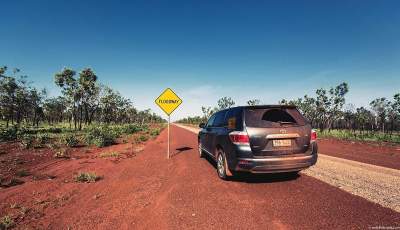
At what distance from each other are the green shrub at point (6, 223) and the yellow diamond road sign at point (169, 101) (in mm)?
6566

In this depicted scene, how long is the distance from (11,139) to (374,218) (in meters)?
22.6

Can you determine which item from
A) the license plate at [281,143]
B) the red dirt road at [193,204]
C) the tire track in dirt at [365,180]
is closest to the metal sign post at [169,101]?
the red dirt road at [193,204]

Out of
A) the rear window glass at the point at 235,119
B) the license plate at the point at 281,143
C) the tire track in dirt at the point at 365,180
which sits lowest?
the tire track in dirt at the point at 365,180

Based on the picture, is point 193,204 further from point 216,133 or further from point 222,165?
point 216,133

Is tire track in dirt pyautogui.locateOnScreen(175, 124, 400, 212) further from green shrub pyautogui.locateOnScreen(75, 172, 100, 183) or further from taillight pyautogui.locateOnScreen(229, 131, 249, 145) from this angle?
green shrub pyautogui.locateOnScreen(75, 172, 100, 183)

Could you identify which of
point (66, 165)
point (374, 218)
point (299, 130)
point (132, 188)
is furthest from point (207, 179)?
point (66, 165)

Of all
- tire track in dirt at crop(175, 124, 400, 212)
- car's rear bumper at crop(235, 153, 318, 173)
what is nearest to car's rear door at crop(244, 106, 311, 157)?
car's rear bumper at crop(235, 153, 318, 173)

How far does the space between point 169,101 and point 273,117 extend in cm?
561

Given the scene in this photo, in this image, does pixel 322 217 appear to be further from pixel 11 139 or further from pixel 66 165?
pixel 11 139

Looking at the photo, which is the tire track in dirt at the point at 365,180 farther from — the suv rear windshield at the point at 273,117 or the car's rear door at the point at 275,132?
the suv rear windshield at the point at 273,117

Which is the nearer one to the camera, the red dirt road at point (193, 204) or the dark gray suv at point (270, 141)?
the red dirt road at point (193, 204)

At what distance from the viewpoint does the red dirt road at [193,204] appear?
368 centimetres

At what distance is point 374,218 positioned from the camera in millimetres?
3717

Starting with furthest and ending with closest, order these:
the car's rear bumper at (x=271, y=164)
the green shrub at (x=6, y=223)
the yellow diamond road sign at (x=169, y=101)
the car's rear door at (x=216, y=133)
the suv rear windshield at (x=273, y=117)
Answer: the yellow diamond road sign at (x=169, y=101)
the car's rear door at (x=216, y=133)
the suv rear windshield at (x=273, y=117)
the car's rear bumper at (x=271, y=164)
the green shrub at (x=6, y=223)
